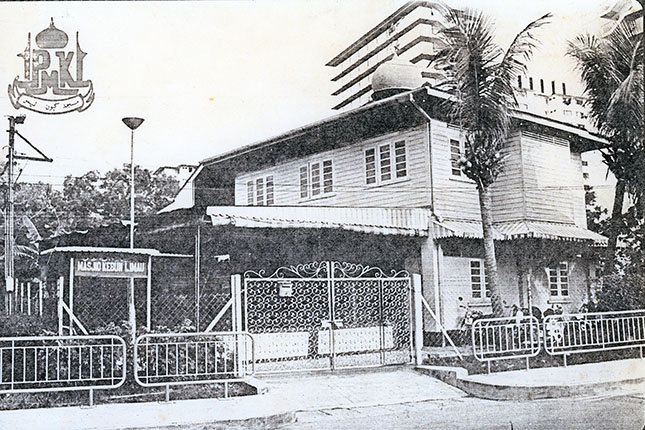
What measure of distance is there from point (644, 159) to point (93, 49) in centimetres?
413

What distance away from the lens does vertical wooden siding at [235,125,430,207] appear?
564 centimetres

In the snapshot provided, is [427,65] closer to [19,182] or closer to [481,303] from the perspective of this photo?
[481,303]

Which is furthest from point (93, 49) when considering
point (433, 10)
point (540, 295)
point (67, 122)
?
point (540, 295)

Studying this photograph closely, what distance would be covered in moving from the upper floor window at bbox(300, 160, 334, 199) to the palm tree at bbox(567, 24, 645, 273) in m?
2.02

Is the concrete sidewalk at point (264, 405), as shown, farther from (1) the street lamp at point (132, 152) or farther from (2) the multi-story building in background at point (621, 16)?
(2) the multi-story building in background at point (621, 16)

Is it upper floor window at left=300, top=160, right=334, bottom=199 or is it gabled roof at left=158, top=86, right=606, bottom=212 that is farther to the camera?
upper floor window at left=300, top=160, right=334, bottom=199

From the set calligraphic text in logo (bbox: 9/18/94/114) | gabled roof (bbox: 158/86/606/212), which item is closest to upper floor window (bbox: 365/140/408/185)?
gabled roof (bbox: 158/86/606/212)

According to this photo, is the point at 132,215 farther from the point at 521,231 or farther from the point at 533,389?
the point at 533,389

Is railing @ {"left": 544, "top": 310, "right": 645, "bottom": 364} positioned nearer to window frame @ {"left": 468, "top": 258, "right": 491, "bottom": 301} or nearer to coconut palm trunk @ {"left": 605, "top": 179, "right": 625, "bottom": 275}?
coconut palm trunk @ {"left": 605, "top": 179, "right": 625, "bottom": 275}

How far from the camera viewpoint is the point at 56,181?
4816mm

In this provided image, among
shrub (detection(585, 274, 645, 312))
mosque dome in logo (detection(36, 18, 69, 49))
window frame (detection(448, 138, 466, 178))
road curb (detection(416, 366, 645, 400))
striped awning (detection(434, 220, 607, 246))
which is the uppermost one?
mosque dome in logo (detection(36, 18, 69, 49))

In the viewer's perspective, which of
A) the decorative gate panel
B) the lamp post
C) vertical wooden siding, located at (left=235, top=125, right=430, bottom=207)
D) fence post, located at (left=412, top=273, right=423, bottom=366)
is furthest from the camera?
fence post, located at (left=412, top=273, right=423, bottom=366)

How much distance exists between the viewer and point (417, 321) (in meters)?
6.28

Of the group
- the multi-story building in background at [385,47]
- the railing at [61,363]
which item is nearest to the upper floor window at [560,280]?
the multi-story building in background at [385,47]
